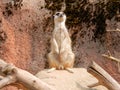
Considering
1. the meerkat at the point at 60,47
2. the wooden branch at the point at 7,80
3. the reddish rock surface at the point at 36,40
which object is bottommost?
the reddish rock surface at the point at 36,40

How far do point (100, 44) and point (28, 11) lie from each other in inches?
74.3

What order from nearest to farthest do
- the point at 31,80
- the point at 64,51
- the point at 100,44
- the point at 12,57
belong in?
the point at 31,80 → the point at 64,51 → the point at 12,57 → the point at 100,44

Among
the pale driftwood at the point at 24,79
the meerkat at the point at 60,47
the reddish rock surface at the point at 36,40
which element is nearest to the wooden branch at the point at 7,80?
the pale driftwood at the point at 24,79

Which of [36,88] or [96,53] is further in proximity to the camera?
[96,53]

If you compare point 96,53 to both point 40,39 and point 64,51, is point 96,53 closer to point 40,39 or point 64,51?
point 40,39

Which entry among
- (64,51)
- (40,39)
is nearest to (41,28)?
(40,39)

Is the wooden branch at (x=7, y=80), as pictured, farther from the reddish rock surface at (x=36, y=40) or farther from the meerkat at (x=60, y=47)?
the reddish rock surface at (x=36, y=40)

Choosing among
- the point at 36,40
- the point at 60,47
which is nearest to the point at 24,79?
the point at 60,47

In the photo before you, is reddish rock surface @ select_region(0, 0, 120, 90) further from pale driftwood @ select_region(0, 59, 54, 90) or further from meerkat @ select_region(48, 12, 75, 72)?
pale driftwood @ select_region(0, 59, 54, 90)

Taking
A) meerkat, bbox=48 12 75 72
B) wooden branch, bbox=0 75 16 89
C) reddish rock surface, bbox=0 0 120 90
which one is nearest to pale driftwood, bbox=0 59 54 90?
wooden branch, bbox=0 75 16 89

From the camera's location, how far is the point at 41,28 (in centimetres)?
1199

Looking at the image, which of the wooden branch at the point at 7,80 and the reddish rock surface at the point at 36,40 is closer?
the wooden branch at the point at 7,80

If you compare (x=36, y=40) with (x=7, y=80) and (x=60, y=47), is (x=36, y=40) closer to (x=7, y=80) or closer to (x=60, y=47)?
(x=60, y=47)

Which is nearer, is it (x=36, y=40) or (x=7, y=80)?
(x=7, y=80)
